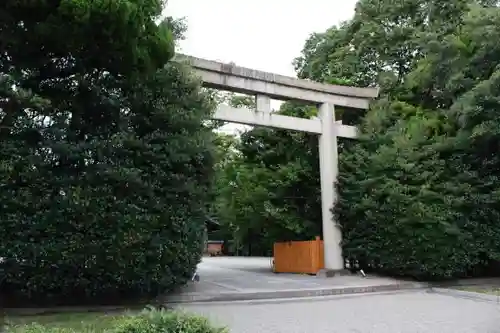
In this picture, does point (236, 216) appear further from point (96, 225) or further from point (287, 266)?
point (96, 225)

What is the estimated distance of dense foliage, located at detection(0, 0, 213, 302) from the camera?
26.8 feet

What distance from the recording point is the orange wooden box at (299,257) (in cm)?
1493

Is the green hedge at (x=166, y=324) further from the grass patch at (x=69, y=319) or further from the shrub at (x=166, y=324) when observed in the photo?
the grass patch at (x=69, y=319)

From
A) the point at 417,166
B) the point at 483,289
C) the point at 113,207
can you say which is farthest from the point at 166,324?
the point at 417,166

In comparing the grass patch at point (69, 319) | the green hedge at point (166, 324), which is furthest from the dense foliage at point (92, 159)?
the green hedge at point (166, 324)

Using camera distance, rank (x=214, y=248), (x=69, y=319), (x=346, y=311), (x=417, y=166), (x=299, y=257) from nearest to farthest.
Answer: (x=69, y=319) < (x=346, y=311) < (x=417, y=166) < (x=299, y=257) < (x=214, y=248)

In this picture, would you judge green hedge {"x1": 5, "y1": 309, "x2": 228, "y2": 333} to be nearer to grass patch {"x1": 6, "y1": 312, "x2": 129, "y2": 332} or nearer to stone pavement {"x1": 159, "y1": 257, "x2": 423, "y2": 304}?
grass patch {"x1": 6, "y1": 312, "x2": 129, "y2": 332}

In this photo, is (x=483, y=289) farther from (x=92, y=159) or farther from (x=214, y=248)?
(x=214, y=248)

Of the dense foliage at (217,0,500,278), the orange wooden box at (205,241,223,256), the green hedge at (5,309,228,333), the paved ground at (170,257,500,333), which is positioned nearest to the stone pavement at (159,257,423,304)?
the paved ground at (170,257,500,333)

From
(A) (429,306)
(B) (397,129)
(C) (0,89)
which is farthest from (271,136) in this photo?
(C) (0,89)

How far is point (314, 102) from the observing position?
1527 cm

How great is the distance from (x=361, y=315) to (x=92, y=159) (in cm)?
538

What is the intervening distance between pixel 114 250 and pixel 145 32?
3.76m

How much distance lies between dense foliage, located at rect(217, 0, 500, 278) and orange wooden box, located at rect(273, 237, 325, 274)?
41cm
